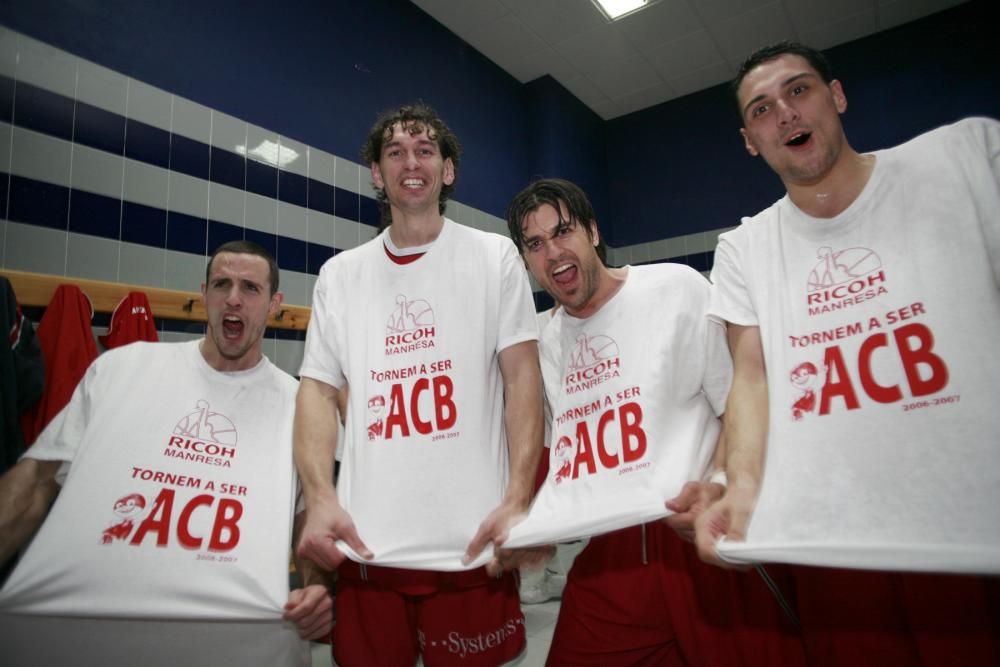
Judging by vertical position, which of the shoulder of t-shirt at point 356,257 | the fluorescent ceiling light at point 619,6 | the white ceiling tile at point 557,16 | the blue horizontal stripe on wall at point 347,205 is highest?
the white ceiling tile at point 557,16

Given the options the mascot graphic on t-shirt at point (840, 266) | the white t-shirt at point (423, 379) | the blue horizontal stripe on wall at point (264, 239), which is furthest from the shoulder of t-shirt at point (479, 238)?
the blue horizontal stripe on wall at point (264, 239)

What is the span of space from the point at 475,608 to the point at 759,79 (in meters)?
1.18

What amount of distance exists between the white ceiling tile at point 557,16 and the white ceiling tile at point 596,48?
0.06 m

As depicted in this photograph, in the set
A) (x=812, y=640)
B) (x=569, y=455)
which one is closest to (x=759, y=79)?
(x=569, y=455)

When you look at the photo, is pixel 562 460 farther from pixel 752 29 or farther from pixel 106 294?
pixel 752 29

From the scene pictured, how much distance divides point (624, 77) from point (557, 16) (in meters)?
0.86

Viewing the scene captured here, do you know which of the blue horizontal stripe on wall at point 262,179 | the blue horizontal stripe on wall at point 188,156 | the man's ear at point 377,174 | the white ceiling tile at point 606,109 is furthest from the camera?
the white ceiling tile at point 606,109

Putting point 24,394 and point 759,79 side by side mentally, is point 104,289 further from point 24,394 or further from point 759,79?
point 759,79

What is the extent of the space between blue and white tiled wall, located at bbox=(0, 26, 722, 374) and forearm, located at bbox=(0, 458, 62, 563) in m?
0.77

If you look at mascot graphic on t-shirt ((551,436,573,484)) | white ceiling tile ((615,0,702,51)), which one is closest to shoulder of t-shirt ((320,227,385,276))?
mascot graphic on t-shirt ((551,436,573,484))

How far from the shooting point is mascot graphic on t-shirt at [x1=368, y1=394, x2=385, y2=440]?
1.08 metres

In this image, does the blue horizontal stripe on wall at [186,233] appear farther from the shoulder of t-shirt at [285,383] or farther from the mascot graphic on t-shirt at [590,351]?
the mascot graphic on t-shirt at [590,351]

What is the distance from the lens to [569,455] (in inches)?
42.0

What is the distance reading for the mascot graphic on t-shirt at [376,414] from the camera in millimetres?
1081
